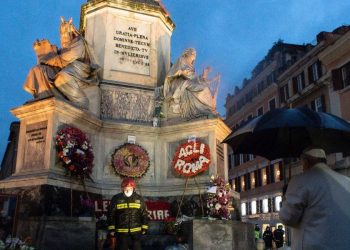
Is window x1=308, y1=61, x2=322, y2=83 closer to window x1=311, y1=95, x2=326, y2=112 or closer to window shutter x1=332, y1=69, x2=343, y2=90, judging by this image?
window x1=311, y1=95, x2=326, y2=112

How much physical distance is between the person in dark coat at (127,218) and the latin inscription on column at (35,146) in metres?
3.49

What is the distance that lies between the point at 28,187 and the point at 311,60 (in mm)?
33107

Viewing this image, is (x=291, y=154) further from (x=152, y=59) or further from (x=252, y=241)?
(x=152, y=59)

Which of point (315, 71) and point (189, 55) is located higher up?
point (315, 71)

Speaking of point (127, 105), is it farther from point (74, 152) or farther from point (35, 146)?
point (35, 146)

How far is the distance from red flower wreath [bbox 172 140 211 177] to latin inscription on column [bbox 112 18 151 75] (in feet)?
10.1

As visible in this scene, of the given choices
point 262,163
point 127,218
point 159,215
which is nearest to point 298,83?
point 262,163

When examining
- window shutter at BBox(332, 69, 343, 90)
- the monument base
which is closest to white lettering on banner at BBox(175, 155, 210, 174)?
the monument base

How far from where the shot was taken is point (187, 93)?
12500 millimetres

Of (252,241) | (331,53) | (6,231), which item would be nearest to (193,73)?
(252,241)

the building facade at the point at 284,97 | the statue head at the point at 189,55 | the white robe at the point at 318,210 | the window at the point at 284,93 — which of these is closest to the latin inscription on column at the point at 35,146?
the statue head at the point at 189,55

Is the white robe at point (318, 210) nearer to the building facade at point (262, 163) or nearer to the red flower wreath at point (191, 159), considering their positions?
the red flower wreath at point (191, 159)

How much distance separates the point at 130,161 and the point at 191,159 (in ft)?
5.41

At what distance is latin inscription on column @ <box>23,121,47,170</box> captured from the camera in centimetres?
1030
